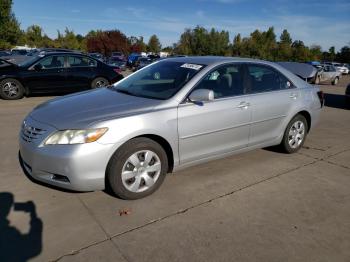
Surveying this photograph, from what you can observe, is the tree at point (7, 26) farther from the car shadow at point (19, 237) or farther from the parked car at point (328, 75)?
the car shadow at point (19, 237)

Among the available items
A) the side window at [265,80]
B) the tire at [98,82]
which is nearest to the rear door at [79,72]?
the tire at [98,82]

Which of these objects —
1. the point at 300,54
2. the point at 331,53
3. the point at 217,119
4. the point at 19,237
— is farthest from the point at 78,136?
the point at 331,53

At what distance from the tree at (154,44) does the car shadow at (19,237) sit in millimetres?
85819

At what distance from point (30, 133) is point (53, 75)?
776 cm

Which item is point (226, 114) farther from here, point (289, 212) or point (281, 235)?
point (281, 235)

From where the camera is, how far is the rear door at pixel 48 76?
1058 cm

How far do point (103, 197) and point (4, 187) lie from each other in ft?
3.88

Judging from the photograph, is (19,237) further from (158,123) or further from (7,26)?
(7,26)

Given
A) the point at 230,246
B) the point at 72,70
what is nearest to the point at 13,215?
the point at 230,246

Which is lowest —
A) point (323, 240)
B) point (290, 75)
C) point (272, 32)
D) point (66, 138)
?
point (323, 240)

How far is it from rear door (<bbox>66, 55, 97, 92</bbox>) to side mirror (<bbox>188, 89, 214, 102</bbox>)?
8.08m

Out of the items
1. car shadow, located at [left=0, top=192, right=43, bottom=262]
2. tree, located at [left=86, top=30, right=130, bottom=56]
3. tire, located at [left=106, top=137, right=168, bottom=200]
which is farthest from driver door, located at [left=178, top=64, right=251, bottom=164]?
tree, located at [left=86, top=30, right=130, bottom=56]

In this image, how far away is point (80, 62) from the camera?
11516 mm

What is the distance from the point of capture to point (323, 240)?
3172mm
